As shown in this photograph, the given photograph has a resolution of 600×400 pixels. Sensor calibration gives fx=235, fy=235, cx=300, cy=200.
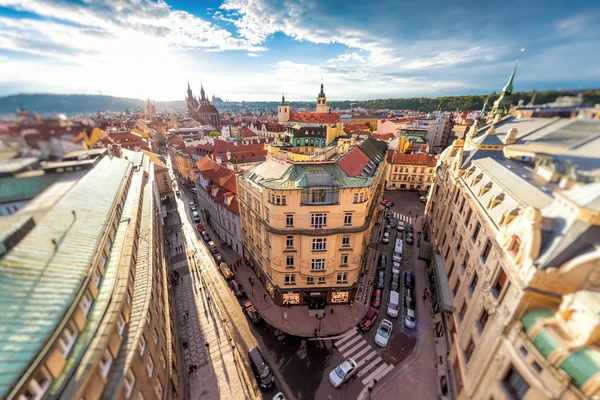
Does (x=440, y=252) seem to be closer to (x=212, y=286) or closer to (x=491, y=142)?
(x=491, y=142)

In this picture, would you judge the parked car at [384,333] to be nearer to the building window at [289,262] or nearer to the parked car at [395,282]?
the parked car at [395,282]

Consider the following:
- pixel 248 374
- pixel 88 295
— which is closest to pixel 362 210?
pixel 248 374

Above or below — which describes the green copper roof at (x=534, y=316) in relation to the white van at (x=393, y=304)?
above

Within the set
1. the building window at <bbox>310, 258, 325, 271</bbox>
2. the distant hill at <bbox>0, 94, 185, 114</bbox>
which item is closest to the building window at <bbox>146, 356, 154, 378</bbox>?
the distant hill at <bbox>0, 94, 185, 114</bbox>

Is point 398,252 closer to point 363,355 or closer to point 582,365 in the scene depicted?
point 363,355

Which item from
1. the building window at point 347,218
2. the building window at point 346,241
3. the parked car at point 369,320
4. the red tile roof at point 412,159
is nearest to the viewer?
the building window at point 347,218

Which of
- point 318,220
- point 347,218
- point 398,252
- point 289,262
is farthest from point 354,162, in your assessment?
point 289,262

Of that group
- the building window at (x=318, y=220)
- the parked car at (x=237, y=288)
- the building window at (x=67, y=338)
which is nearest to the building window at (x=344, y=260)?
the building window at (x=318, y=220)
